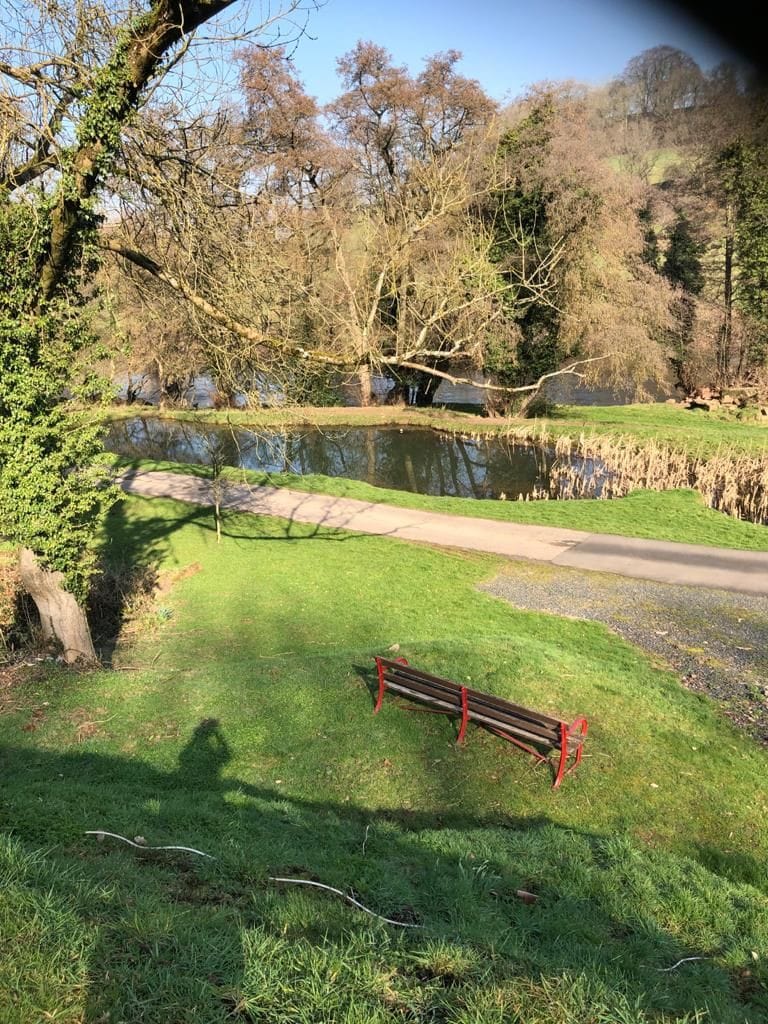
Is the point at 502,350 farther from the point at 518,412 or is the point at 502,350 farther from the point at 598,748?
the point at 598,748

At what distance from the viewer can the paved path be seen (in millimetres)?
12496

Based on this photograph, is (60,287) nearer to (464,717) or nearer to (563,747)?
(464,717)

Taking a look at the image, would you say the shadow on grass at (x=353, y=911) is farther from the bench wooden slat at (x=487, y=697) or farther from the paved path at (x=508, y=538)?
the paved path at (x=508, y=538)

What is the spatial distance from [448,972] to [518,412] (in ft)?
100

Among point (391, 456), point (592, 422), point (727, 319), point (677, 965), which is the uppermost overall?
point (727, 319)

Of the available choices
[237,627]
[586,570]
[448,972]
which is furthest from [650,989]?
[586,570]

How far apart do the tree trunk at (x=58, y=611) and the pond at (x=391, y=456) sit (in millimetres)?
11941

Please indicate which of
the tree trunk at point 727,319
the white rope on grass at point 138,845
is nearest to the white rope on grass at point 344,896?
the white rope on grass at point 138,845

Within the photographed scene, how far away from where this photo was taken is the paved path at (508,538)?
12496 millimetres

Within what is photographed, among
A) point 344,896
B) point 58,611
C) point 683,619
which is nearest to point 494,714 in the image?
point 344,896

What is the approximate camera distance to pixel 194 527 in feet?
51.9

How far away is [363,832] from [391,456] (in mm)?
22304

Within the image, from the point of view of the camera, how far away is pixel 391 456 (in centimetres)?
2678

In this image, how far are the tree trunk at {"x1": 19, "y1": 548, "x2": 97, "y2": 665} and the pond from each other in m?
11.9
